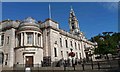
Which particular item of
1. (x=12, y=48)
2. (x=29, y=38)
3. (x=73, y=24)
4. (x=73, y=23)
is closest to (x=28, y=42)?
(x=29, y=38)

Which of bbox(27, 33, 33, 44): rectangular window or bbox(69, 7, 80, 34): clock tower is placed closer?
bbox(27, 33, 33, 44): rectangular window

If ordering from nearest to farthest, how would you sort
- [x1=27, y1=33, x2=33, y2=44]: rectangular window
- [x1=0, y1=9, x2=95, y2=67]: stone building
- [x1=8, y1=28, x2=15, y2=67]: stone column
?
[x1=0, y1=9, x2=95, y2=67]: stone building
[x1=8, y1=28, x2=15, y2=67]: stone column
[x1=27, y1=33, x2=33, y2=44]: rectangular window

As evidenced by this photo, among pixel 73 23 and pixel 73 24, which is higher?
pixel 73 23

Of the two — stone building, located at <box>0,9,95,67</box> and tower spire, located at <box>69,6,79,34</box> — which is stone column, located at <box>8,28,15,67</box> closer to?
stone building, located at <box>0,9,95,67</box>

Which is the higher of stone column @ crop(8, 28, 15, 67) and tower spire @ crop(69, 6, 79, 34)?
tower spire @ crop(69, 6, 79, 34)

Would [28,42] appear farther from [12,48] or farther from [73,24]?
[73,24]

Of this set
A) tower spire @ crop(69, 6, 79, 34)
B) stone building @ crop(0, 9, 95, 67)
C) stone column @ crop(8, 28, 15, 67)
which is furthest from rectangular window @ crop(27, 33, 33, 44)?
tower spire @ crop(69, 6, 79, 34)

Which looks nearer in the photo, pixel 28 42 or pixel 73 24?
pixel 28 42

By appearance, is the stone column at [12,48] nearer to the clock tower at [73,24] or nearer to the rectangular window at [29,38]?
the rectangular window at [29,38]

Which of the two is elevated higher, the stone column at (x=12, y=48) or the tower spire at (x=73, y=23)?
the tower spire at (x=73, y=23)

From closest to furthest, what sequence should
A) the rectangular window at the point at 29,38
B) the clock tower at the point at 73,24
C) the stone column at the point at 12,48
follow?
the stone column at the point at 12,48 < the rectangular window at the point at 29,38 < the clock tower at the point at 73,24

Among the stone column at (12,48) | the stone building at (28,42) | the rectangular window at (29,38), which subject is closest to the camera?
the stone building at (28,42)

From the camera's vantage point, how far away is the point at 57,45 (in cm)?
3516

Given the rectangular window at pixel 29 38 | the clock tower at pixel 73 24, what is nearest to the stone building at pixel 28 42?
the rectangular window at pixel 29 38
